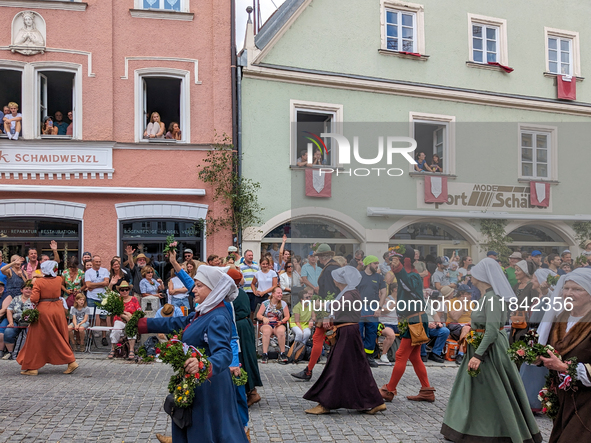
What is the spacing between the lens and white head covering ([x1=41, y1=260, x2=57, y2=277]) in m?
10.4

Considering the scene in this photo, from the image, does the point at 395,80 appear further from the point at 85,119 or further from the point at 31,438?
the point at 31,438

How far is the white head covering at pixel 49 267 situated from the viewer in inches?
410

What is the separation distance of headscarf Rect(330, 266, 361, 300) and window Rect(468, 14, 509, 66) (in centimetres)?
1322

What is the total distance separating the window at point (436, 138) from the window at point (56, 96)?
30.3 ft

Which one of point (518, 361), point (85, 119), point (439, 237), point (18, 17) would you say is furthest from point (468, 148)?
point (518, 361)

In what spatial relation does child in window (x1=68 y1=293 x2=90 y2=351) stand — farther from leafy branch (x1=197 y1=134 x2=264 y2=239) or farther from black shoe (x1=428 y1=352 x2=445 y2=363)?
black shoe (x1=428 y1=352 x2=445 y2=363)

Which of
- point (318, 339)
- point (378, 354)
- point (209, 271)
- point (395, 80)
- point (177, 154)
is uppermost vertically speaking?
point (395, 80)

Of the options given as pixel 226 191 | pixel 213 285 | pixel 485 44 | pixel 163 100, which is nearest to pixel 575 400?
pixel 213 285

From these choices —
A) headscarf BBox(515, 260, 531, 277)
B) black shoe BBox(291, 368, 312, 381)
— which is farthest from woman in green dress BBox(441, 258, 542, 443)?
headscarf BBox(515, 260, 531, 277)

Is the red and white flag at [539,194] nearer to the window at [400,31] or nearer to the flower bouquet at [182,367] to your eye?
the window at [400,31]

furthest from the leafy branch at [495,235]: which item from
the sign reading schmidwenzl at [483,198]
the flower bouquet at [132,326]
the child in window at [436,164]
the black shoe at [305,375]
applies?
the flower bouquet at [132,326]

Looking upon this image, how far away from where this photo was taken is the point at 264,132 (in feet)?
55.0

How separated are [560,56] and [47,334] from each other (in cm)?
1764

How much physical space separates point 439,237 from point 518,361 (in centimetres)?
1356
